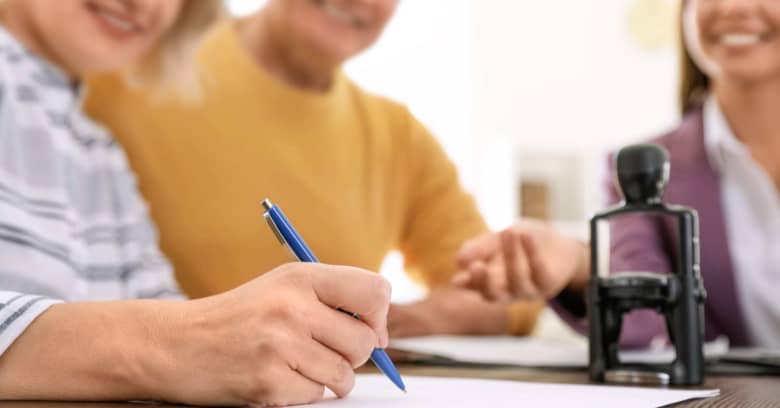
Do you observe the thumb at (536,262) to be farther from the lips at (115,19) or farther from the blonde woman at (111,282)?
the lips at (115,19)

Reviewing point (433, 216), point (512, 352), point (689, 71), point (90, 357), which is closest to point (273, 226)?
point (90, 357)

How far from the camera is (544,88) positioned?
4086 millimetres

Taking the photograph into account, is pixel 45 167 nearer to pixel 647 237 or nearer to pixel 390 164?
pixel 390 164

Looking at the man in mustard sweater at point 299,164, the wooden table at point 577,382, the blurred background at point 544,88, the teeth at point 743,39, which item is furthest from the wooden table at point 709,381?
the blurred background at point 544,88

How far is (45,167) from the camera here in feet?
3.40

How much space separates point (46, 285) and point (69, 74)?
32cm

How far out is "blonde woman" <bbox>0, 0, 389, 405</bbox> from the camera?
503mm

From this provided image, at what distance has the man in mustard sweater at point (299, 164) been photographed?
1.24 m

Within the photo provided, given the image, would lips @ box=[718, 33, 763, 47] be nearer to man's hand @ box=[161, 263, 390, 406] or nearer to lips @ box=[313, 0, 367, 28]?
lips @ box=[313, 0, 367, 28]

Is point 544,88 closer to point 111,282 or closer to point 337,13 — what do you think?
point 337,13

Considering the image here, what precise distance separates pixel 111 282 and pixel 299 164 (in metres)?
0.36

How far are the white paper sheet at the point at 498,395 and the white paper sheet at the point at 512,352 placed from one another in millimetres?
137

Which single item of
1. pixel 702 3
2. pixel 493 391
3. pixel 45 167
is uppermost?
pixel 702 3

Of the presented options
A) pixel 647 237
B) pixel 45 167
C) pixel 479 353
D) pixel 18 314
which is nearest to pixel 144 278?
pixel 45 167
